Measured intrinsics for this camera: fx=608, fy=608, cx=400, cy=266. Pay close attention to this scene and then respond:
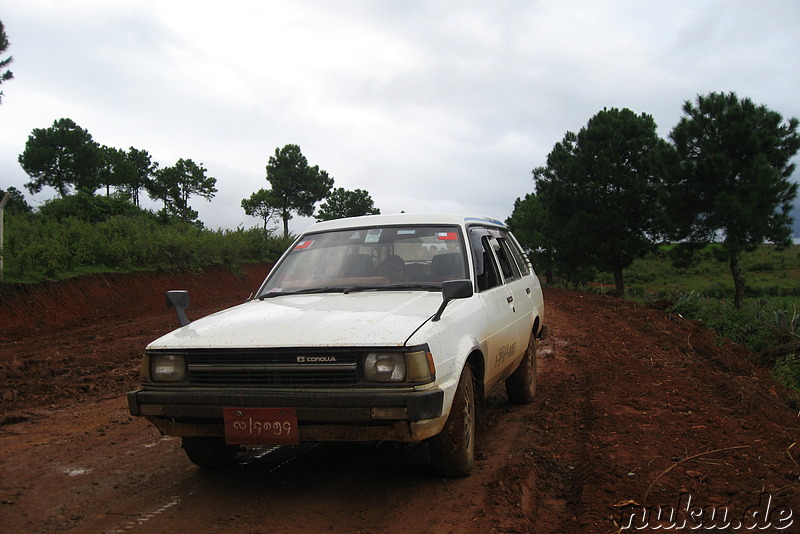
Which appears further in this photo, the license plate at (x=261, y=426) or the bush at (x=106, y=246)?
the bush at (x=106, y=246)

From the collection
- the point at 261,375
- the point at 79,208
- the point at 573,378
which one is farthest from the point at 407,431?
the point at 79,208

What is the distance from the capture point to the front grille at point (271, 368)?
11.1ft

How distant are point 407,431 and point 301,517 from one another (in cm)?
77

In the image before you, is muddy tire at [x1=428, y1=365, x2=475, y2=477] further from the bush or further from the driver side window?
the bush

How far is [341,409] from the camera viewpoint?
331cm

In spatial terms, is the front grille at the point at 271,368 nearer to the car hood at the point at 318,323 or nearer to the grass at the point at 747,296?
the car hood at the point at 318,323

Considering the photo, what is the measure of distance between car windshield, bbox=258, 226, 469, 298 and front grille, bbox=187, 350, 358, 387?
3.97 feet

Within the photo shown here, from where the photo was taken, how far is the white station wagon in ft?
10.9

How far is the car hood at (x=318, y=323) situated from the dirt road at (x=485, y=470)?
0.96 meters

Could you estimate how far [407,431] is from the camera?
10.9ft

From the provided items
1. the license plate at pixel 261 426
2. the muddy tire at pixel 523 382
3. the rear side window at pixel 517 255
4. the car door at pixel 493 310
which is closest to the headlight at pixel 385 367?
the license plate at pixel 261 426

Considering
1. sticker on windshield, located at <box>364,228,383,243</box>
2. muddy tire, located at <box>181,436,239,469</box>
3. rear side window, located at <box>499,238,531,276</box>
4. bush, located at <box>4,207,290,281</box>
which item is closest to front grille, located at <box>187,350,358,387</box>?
muddy tire, located at <box>181,436,239,469</box>

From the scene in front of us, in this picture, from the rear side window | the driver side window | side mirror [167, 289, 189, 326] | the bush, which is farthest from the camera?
the bush

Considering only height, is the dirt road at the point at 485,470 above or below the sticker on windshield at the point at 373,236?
below
